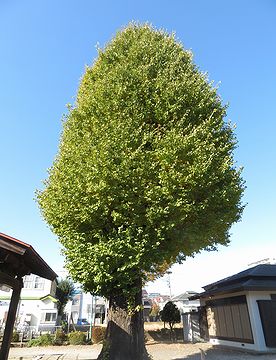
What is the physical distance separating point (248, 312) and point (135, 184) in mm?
10918

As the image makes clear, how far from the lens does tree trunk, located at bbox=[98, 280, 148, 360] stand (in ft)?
32.3

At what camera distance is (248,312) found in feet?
49.7

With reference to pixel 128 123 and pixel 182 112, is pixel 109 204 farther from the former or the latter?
pixel 182 112

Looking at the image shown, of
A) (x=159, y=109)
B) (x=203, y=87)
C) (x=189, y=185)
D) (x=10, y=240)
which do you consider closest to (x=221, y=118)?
(x=203, y=87)

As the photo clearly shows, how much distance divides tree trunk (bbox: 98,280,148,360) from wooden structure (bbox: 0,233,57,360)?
9.51 ft

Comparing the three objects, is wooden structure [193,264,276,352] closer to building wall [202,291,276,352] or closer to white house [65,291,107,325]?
building wall [202,291,276,352]

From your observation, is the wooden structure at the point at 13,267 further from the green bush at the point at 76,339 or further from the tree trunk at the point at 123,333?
the green bush at the point at 76,339

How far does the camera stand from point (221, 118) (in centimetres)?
1262

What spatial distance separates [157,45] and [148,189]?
813 cm

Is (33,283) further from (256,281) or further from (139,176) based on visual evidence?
(139,176)

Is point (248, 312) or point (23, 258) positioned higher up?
point (23, 258)

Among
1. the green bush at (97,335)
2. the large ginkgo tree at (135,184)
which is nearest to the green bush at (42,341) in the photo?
the green bush at (97,335)

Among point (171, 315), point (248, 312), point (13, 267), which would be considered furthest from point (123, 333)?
point (171, 315)

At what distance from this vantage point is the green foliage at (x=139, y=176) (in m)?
9.93
